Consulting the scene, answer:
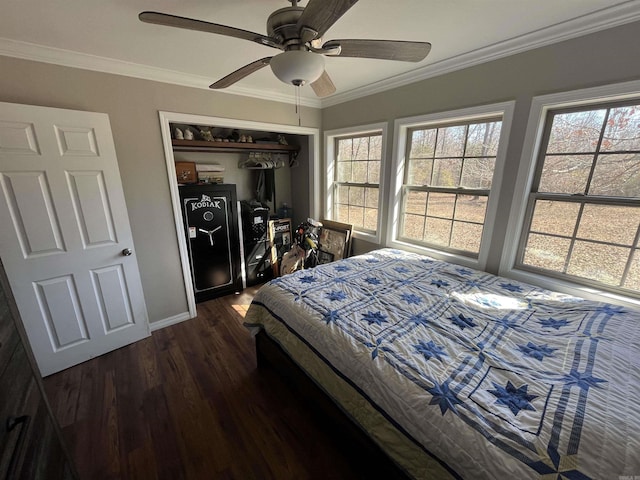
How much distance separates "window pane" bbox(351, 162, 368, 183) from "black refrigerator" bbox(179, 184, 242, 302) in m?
1.50

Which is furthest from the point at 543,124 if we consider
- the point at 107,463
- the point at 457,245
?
the point at 107,463

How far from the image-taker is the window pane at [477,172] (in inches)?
84.3

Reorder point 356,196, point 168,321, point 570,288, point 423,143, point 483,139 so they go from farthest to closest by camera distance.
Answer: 1. point 356,196
2. point 168,321
3. point 423,143
4. point 483,139
5. point 570,288

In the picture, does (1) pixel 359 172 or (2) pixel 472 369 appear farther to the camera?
(1) pixel 359 172

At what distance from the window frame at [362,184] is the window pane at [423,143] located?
0.94ft

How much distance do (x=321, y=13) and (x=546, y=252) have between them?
2.20m

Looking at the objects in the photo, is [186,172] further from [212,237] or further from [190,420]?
[190,420]

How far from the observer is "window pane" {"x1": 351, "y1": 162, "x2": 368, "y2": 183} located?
3105 mm

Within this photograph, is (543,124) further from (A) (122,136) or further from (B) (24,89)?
(B) (24,89)

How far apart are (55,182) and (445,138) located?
3187mm

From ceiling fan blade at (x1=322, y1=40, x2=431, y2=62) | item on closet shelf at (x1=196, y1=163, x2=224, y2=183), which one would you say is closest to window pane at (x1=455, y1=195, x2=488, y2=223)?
ceiling fan blade at (x1=322, y1=40, x2=431, y2=62)

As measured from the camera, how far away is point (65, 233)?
6.28ft

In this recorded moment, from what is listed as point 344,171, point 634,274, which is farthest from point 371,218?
point 634,274

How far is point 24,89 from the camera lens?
1.73m
